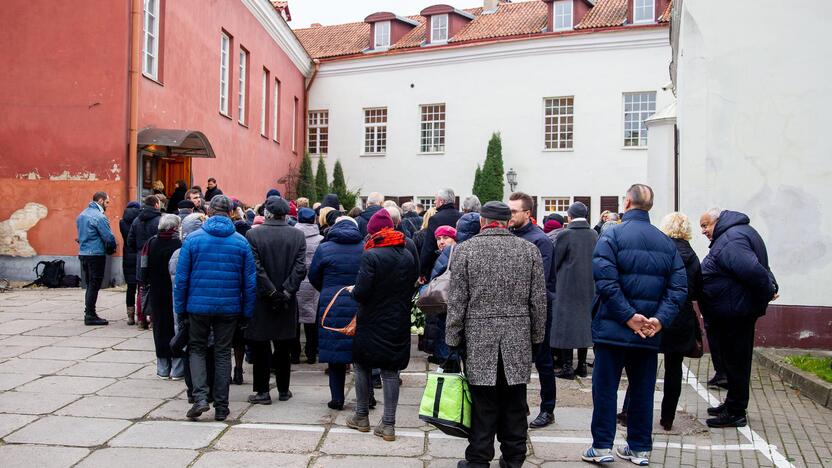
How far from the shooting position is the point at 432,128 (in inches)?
1141

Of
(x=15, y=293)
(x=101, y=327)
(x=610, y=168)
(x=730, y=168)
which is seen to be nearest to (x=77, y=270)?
(x=15, y=293)

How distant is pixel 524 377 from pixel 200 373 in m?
2.80

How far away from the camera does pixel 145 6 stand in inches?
610

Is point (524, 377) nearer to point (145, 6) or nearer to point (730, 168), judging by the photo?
point (730, 168)

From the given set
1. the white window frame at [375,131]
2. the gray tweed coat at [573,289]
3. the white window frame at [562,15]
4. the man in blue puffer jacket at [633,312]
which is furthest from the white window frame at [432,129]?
the man in blue puffer jacket at [633,312]

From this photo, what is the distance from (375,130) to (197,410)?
973 inches

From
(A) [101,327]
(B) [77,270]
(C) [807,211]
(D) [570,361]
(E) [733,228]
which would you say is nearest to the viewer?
(E) [733,228]

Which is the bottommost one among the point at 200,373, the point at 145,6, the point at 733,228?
the point at 200,373

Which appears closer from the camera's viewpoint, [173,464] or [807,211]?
[173,464]

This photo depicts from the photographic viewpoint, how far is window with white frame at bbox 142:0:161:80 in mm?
15516

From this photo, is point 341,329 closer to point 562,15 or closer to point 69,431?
point 69,431

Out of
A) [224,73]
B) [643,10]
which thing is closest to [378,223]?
[224,73]

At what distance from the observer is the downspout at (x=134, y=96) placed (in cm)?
1441

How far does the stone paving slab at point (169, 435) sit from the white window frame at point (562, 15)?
23564mm
